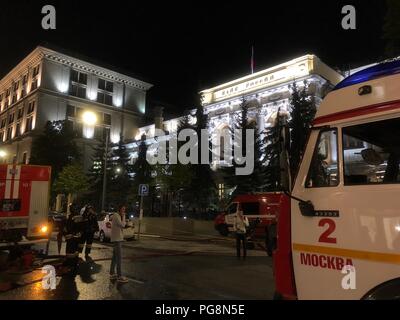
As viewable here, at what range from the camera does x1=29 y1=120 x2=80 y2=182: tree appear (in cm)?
5188

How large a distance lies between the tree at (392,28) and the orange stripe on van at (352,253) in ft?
53.5

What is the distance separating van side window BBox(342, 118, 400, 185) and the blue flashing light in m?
0.52

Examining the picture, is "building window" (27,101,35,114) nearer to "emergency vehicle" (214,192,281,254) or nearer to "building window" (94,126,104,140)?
"building window" (94,126,104,140)

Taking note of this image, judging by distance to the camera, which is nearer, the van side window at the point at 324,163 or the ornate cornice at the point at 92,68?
the van side window at the point at 324,163

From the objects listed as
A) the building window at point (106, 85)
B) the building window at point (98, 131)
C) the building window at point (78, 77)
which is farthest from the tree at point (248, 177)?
the building window at point (106, 85)

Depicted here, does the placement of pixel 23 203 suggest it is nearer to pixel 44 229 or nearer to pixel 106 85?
pixel 44 229

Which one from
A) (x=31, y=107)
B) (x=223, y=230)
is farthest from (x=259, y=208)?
(x=31, y=107)

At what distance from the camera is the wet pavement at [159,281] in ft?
26.9

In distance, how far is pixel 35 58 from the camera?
6769cm

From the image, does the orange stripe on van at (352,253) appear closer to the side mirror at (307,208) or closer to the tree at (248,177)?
the side mirror at (307,208)

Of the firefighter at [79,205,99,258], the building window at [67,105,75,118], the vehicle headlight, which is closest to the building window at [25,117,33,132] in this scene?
the building window at [67,105,75,118]

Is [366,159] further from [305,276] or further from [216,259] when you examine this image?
[216,259]

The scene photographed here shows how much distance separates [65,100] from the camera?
68.0m

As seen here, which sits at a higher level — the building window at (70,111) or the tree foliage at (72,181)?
the building window at (70,111)
